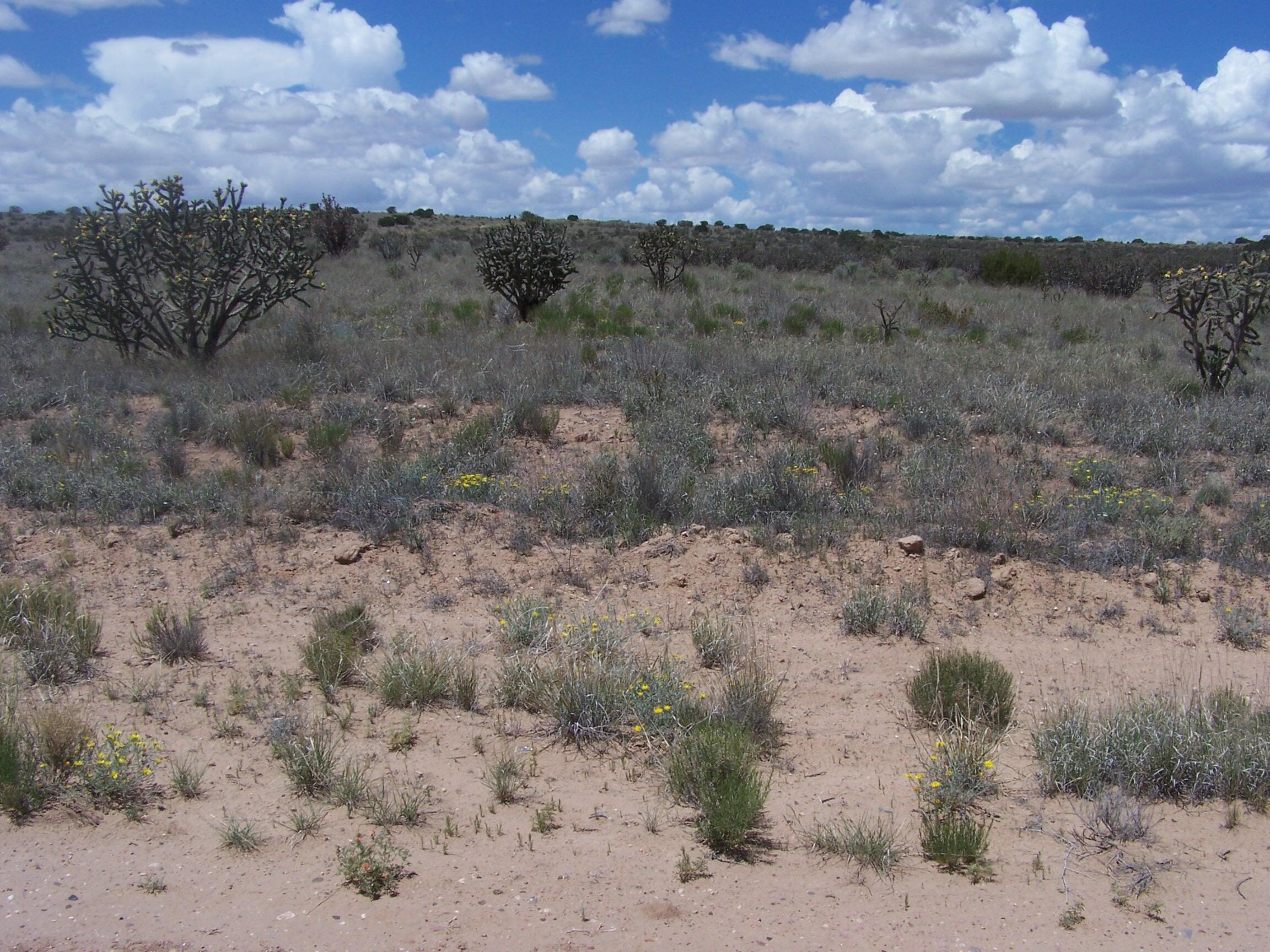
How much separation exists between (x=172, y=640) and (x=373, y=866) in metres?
2.45

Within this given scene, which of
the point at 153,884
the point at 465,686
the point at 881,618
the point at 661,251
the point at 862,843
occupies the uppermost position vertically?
the point at 661,251

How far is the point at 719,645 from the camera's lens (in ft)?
17.2

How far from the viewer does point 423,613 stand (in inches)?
231

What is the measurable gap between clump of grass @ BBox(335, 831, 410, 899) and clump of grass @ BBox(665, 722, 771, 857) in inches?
47.2

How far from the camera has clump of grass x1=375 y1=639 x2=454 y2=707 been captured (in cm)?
475

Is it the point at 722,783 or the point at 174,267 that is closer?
the point at 722,783

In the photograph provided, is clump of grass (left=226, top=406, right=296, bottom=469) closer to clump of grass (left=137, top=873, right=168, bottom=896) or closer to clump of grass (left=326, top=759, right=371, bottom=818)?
clump of grass (left=326, top=759, right=371, bottom=818)

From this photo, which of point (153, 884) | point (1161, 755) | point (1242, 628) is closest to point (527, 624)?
point (153, 884)

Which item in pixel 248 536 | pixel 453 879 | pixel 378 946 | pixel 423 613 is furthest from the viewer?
pixel 248 536

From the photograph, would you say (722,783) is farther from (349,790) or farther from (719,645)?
(349,790)

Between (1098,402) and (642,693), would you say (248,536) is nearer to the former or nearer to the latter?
(642,693)

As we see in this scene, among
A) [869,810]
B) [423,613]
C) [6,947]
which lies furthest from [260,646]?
[869,810]

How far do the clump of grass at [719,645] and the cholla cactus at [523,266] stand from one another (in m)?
10.9

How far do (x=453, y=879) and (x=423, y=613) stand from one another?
2.61m
